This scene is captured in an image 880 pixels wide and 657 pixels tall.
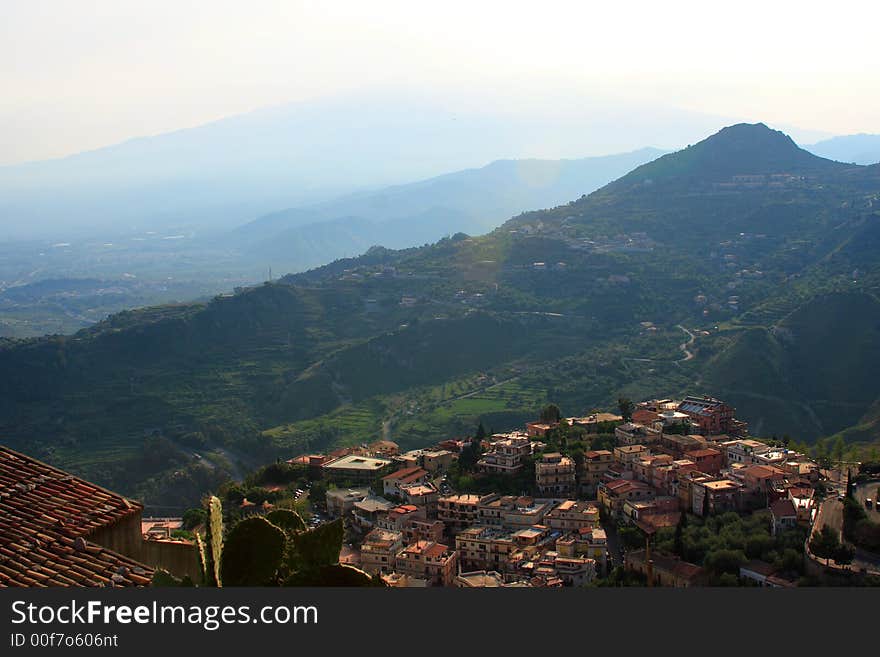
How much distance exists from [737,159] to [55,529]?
91796 mm

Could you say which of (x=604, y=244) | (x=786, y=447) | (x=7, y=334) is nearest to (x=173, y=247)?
(x=7, y=334)

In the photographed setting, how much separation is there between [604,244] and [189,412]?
4005cm

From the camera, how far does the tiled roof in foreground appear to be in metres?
5.12

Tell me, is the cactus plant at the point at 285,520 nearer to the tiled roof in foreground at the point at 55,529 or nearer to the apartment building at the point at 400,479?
the tiled roof in foreground at the point at 55,529

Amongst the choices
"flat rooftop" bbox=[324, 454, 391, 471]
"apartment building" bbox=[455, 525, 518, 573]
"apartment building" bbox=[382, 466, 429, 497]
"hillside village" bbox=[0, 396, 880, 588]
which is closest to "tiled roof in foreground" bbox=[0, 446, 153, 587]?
"hillside village" bbox=[0, 396, 880, 588]

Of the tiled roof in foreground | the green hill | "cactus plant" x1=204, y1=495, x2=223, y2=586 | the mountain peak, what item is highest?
the mountain peak

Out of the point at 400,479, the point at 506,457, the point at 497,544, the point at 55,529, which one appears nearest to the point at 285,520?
the point at 55,529

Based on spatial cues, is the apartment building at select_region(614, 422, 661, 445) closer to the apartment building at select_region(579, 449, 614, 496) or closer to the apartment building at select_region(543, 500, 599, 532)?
the apartment building at select_region(579, 449, 614, 496)

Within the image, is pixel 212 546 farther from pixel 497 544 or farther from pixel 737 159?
pixel 737 159

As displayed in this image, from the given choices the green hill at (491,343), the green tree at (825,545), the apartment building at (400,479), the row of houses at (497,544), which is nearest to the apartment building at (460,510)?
the row of houses at (497,544)

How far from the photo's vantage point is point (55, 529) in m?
5.60

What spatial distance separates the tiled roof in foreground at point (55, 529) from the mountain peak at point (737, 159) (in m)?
86.4

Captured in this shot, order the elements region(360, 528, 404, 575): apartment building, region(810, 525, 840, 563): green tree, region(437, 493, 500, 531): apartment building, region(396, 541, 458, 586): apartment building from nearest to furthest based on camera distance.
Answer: region(810, 525, 840, 563): green tree
region(396, 541, 458, 586): apartment building
region(360, 528, 404, 575): apartment building
region(437, 493, 500, 531): apartment building

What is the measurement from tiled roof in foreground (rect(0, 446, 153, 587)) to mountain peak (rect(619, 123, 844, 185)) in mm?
86443
